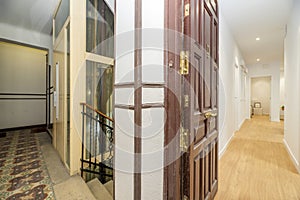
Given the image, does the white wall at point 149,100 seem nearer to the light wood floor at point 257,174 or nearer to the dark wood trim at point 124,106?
the dark wood trim at point 124,106

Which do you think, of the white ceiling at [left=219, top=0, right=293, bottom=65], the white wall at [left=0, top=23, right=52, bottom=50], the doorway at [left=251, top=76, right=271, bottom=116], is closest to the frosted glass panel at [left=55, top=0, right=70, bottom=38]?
the white wall at [left=0, top=23, right=52, bottom=50]

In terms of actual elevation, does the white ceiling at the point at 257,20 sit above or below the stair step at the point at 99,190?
above

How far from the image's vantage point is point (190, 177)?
88 centimetres

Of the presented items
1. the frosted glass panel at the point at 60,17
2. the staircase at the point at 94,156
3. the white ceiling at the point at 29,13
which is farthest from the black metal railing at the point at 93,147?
the white ceiling at the point at 29,13

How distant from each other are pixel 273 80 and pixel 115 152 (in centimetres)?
855

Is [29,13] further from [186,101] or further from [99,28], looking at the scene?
[186,101]

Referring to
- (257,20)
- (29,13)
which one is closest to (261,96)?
A: (257,20)

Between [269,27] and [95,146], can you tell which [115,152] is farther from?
[269,27]

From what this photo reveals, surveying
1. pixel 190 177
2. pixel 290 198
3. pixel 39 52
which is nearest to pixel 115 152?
pixel 190 177

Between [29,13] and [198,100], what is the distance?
4.59 metres

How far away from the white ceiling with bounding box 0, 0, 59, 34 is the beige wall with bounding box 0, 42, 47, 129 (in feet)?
2.97

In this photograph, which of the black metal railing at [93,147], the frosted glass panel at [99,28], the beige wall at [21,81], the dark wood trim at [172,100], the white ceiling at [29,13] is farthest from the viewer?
the beige wall at [21,81]

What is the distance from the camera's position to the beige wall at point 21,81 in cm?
416

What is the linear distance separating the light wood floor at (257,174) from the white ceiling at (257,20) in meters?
2.75
